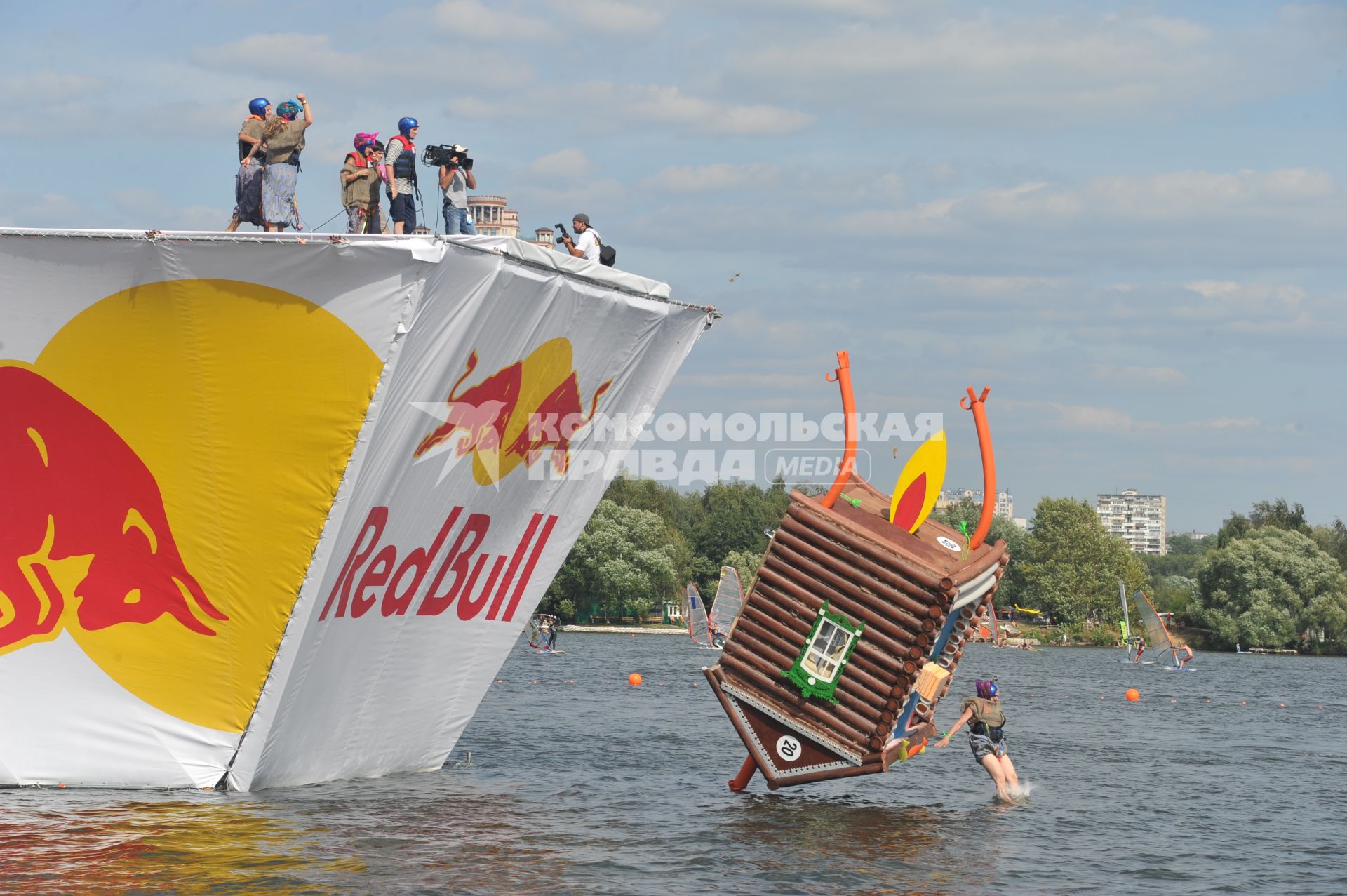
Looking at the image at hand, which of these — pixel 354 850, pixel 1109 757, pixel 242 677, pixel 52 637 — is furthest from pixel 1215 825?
pixel 52 637

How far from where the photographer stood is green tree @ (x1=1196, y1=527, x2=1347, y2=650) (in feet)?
352

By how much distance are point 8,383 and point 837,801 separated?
48.2 ft

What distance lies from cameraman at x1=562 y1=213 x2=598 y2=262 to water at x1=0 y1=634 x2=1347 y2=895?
332 inches

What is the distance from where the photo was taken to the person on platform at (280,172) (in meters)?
18.5

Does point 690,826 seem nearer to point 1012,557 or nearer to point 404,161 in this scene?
point 404,161

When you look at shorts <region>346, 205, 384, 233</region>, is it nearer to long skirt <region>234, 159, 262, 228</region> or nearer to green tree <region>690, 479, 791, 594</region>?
long skirt <region>234, 159, 262, 228</region>

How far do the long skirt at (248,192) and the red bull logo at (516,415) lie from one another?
3406 mm

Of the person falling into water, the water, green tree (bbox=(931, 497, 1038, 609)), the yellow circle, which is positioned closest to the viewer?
the water

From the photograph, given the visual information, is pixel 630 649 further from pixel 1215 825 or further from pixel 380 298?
pixel 380 298

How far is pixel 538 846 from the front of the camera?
19.5m

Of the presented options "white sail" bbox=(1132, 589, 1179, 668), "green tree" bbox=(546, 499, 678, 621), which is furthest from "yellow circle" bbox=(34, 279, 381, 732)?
"green tree" bbox=(546, 499, 678, 621)

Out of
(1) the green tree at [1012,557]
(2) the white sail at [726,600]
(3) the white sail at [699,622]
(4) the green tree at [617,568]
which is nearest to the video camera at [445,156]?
(2) the white sail at [726,600]

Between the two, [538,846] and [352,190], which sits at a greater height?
[352,190]

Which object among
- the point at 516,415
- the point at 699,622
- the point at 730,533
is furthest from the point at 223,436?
the point at 730,533
